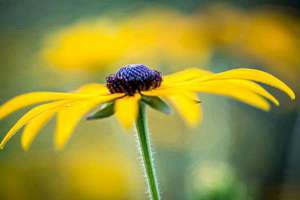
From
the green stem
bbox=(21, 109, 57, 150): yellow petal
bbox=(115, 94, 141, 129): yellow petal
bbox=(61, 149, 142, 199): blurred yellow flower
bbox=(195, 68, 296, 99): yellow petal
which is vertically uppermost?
bbox=(195, 68, 296, 99): yellow petal

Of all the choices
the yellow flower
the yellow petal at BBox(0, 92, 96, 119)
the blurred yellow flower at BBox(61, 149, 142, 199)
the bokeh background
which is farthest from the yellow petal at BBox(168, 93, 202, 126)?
the blurred yellow flower at BBox(61, 149, 142, 199)

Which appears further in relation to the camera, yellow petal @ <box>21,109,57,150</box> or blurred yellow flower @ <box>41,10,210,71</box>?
blurred yellow flower @ <box>41,10,210,71</box>

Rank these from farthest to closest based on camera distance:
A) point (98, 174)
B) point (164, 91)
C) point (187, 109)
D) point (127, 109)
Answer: point (98, 174)
point (187, 109)
point (164, 91)
point (127, 109)

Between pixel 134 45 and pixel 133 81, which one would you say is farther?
pixel 134 45

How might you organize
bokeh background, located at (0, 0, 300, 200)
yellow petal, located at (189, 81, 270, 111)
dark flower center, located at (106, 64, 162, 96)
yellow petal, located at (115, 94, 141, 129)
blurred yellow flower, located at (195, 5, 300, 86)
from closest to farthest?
1. yellow petal, located at (115, 94, 141, 129)
2. yellow petal, located at (189, 81, 270, 111)
3. dark flower center, located at (106, 64, 162, 96)
4. bokeh background, located at (0, 0, 300, 200)
5. blurred yellow flower, located at (195, 5, 300, 86)

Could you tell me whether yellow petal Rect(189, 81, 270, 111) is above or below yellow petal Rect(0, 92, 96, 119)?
below

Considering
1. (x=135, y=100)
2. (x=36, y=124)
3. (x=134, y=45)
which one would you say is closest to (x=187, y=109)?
(x=135, y=100)

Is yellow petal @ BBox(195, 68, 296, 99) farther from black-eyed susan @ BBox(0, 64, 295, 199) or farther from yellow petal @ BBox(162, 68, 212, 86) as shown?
yellow petal @ BBox(162, 68, 212, 86)

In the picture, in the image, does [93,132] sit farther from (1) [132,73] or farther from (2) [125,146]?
(1) [132,73]

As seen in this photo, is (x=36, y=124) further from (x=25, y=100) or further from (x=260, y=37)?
(x=260, y=37)

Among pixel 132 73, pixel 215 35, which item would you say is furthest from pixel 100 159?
pixel 132 73
